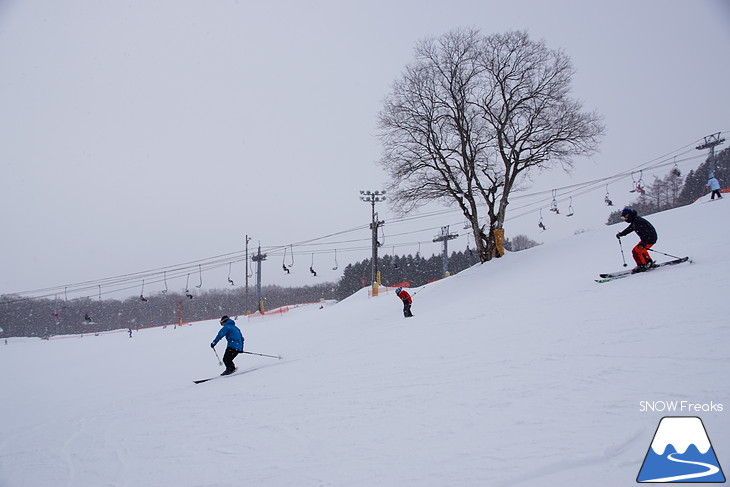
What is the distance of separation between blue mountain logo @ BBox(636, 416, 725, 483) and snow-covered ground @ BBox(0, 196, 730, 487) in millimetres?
85

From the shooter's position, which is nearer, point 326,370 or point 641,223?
point 326,370

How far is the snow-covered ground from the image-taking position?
3580mm

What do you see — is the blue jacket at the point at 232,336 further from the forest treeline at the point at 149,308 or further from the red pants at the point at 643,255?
the forest treeline at the point at 149,308

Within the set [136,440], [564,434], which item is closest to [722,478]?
[564,434]

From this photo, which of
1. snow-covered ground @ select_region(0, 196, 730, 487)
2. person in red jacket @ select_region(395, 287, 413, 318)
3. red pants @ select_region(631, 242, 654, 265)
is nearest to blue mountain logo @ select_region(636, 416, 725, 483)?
snow-covered ground @ select_region(0, 196, 730, 487)

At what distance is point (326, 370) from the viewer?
841 centimetres

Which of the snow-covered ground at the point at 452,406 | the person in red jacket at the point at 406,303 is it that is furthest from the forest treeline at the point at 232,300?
the snow-covered ground at the point at 452,406

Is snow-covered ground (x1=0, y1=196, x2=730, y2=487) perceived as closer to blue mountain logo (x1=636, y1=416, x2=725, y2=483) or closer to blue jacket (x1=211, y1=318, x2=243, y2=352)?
blue mountain logo (x1=636, y1=416, x2=725, y2=483)

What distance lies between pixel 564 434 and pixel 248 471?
11.1 feet

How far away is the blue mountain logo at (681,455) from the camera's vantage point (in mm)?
2781

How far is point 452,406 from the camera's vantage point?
489 cm

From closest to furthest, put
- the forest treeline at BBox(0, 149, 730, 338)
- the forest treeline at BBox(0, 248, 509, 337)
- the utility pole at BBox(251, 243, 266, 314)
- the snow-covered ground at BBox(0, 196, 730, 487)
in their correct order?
the snow-covered ground at BBox(0, 196, 730, 487), the utility pole at BBox(251, 243, 266, 314), the forest treeline at BBox(0, 149, 730, 338), the forest treeline at BBox(0, 248, 509, 337)

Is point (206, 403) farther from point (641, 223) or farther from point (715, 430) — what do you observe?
point (641, 223)

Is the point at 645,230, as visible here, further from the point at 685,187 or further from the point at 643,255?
the point at 685,187
